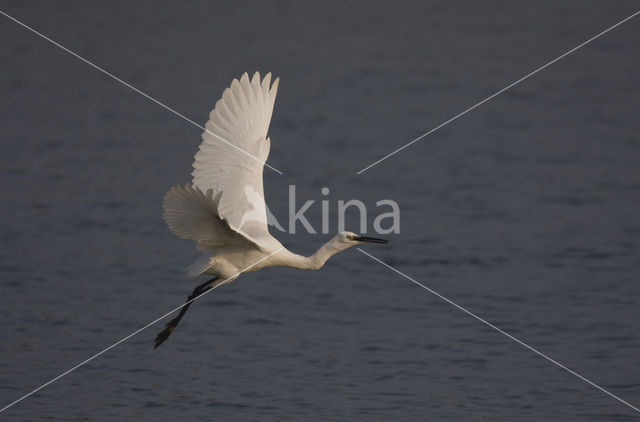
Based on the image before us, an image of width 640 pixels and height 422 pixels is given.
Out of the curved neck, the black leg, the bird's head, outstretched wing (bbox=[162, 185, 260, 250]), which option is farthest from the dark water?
outstretched wing (bbox=[162, 185, 260, 250])

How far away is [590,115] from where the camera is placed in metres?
17.4

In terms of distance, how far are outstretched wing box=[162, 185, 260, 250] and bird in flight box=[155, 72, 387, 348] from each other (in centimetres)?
24

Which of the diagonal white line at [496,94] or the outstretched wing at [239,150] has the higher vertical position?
the diagonal white line at [496,94]

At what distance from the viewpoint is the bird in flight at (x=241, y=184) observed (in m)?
9.87

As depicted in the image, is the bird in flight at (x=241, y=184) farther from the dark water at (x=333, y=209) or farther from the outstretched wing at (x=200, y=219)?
the dark water at (x=333, y=209)

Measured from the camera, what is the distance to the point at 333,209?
14.3 meters

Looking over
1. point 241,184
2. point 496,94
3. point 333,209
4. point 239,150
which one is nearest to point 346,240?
point 241,184

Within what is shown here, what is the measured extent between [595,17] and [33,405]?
14982 mm

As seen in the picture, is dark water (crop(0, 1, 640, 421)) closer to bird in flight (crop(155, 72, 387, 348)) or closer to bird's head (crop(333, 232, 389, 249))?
bird in flight (crop(155, 72, 387, 348))

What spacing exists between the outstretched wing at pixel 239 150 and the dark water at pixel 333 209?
62.7 inches

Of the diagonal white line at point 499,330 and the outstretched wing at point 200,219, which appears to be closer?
the outstretched wing at point 200,219

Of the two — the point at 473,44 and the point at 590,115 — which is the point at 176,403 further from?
the point at 473,44

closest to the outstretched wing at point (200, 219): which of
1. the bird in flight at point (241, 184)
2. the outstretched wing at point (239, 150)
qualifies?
the bird in flight at point (241, 184)

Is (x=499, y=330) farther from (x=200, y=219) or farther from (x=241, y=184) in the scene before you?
(x=200, y=219)
